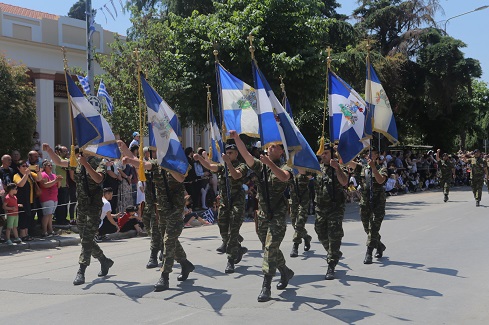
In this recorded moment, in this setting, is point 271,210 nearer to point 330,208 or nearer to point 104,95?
point 330,208

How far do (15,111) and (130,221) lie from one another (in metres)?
4.99

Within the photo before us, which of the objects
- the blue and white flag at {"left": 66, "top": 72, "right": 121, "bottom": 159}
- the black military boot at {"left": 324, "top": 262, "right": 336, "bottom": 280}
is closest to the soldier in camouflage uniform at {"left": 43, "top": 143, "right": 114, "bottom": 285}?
the blue and white flag at {"left": 66, "top": 72, "right": 121, "bottom": 159}

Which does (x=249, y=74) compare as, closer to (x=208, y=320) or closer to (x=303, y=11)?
(x=303, y=11)

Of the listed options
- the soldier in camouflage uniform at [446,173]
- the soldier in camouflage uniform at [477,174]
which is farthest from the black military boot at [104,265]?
the soldier in camouflage uniform at [446,173]

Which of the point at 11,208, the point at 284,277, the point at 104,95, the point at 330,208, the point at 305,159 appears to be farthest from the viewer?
the point at 104,95

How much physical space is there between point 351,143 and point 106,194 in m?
6.63

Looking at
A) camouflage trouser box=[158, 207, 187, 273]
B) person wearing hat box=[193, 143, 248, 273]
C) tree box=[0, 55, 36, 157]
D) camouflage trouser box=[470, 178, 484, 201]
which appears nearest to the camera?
camouflage trouser box=[158, 207, 187, 273]

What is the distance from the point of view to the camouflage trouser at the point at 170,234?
7.91 metres

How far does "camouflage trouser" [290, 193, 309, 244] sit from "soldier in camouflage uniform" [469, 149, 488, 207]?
10.9m

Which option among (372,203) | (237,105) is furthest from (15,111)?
(372,203)

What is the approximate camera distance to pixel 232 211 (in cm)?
968

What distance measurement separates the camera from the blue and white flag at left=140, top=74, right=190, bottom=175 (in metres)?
8.14

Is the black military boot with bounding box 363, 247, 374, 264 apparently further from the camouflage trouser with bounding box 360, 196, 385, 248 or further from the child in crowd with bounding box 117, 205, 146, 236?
the child in crowd with bounding box 117, 205, 146, 236

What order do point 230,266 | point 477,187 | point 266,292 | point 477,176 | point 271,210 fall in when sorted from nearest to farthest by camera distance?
point 266,292, point 271,210, point 230,266, point 477,187, point 477,176
